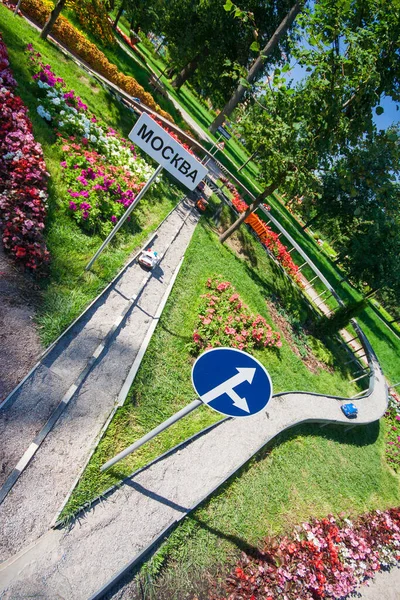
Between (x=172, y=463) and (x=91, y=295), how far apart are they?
3.44 meters

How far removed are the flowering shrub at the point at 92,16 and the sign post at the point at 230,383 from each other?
2158cm

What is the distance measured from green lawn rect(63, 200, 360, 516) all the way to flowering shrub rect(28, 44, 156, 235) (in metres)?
2.60

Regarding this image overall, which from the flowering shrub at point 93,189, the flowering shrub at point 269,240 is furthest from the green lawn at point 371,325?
the flowering shrub at point 93,189

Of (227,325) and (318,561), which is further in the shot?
(227,325)

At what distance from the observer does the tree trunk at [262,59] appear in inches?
678

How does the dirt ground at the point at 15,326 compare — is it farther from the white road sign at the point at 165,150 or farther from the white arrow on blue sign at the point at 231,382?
the white road sign at the point at 165,150

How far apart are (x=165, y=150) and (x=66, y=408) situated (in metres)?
4.15

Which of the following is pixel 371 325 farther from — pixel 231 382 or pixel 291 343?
pixel 231 382

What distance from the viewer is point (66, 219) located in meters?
7.09

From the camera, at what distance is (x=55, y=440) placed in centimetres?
423

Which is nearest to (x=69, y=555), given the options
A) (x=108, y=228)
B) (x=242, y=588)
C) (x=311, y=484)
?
(x=242, y=588)

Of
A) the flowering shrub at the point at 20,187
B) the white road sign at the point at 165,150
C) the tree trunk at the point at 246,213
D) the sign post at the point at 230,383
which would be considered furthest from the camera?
the tree trunk at the point at 246,213

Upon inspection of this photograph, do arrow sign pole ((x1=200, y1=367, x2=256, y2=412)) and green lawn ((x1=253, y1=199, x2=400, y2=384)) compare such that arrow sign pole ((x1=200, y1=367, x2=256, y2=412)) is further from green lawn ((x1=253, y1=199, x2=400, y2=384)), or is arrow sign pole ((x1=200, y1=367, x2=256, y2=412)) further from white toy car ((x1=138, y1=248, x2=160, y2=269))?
green lawn ((x1=253, y1=199, x2=400, y2=384))

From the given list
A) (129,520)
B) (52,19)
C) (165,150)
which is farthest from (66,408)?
(52,19)
